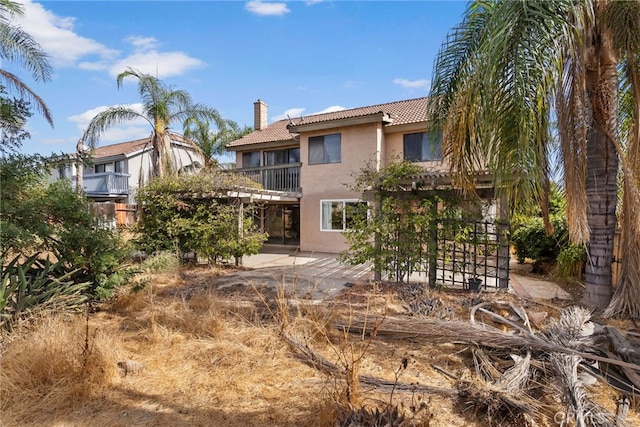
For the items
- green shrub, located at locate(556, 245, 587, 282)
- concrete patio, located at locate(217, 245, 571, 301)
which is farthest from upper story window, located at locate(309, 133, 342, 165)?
green shrub, located at locate(556, 245, 587, 282)

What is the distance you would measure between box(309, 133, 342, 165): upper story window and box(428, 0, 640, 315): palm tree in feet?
27.3

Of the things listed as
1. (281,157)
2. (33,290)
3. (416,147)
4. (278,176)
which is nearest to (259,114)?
(281,157)

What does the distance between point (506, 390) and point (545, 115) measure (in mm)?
4127

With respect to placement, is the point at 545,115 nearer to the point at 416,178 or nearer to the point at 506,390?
the point at 416,178

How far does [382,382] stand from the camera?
359 centimetres

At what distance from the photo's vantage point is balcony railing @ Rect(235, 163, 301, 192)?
1625 centimetres

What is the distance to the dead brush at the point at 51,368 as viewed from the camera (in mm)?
3373

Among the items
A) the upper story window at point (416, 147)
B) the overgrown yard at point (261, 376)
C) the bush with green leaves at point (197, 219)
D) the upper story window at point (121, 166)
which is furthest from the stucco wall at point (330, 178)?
the upper story window at point (121, 166)

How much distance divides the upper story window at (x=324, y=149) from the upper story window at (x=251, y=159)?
432cm

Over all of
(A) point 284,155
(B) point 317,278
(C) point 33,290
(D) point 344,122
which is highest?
(D) point 344,122

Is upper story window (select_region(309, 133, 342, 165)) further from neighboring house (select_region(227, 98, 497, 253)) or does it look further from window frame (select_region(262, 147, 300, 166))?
window frame (select_region(262, 147, 300, 166))

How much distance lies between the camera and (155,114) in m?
15.9

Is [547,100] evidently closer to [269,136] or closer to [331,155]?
[331,155]

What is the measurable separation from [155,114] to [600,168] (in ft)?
56.3
